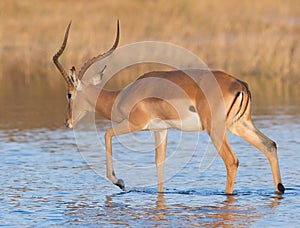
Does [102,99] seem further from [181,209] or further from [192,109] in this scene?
[181,209]

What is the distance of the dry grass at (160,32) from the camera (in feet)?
59.2

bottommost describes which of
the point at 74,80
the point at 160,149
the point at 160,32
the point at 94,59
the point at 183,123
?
the point at 160,149

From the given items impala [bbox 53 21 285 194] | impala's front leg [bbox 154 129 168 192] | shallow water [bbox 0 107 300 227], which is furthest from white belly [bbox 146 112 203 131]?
shallow water [bbox 0 107 300 227]

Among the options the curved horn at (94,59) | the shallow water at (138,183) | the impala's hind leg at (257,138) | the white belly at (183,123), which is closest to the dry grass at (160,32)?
the shallow water at (138,183)

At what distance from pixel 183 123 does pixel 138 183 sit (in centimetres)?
92

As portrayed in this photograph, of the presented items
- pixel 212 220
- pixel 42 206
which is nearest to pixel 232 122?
pixel 212 220

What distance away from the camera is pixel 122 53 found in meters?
19.2

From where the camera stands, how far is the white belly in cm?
847

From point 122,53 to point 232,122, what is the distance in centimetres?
1105

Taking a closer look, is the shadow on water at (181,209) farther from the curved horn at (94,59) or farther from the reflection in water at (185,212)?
the curved horn at (94,59)

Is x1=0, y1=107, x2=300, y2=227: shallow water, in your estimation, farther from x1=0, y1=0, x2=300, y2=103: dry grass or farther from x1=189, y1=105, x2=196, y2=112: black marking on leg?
x1=0, y1=0, x2=300, y2=103: dry grass

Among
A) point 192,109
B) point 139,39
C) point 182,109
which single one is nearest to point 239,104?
point 192,109

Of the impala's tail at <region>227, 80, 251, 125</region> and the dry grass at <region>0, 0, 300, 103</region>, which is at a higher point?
the dry grass at <region>0, 0, 300, 103</region>

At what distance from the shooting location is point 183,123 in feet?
28.0
